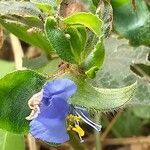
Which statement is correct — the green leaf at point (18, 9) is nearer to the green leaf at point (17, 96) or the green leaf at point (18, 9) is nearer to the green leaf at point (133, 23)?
the green leaf at point (17, 96)

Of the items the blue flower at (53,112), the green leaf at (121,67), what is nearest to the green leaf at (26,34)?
the green leaf at (121,67)

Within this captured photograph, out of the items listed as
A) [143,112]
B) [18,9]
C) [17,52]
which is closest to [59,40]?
[18,9]

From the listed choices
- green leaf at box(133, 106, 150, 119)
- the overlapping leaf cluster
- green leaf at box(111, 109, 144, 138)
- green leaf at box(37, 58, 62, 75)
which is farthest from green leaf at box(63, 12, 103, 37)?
green leaf at box(111, 109, 144, 138)

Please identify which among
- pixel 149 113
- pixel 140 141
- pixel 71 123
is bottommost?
pixel 140 141

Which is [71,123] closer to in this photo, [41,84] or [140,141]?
[41,84]

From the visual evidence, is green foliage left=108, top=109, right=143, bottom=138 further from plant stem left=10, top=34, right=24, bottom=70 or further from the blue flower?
the blue flower

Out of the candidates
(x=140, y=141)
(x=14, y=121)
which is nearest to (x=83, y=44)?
(x=14, y=121)
